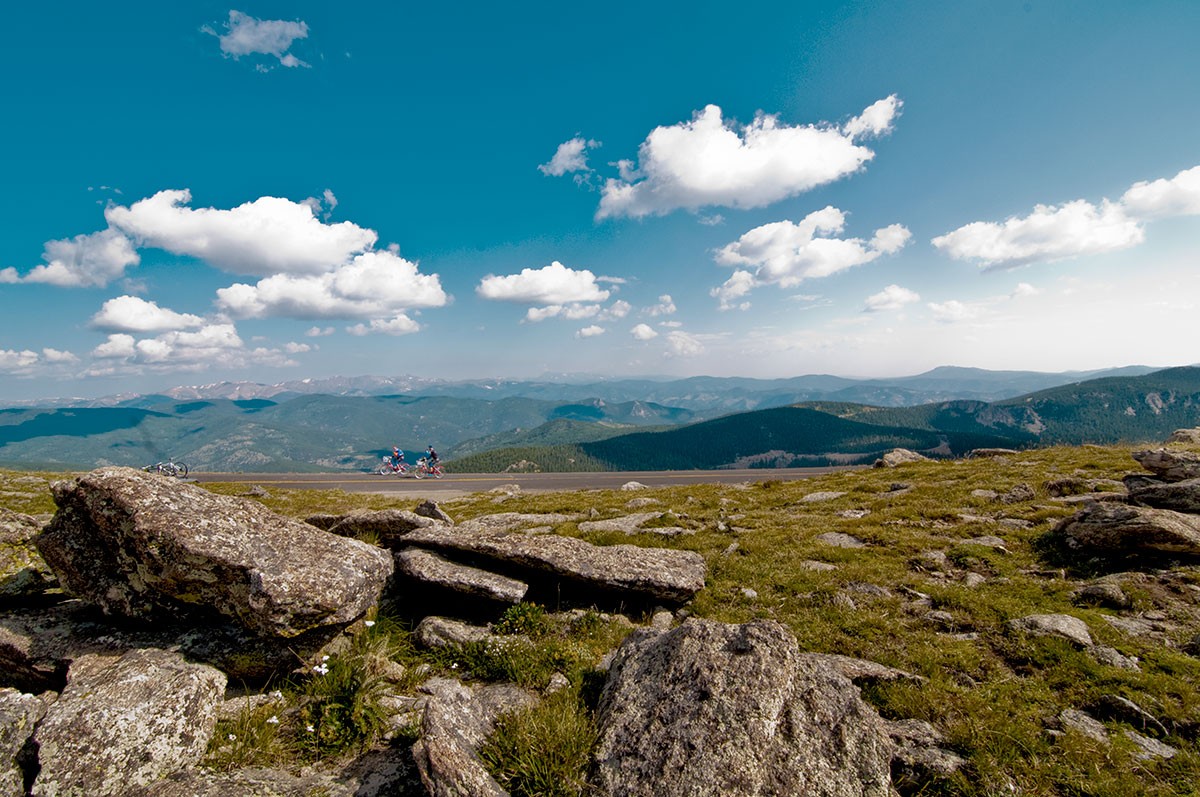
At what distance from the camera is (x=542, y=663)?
30.3 ft

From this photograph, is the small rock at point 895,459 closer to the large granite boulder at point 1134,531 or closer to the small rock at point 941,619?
the large granite boulder at point 1134,531

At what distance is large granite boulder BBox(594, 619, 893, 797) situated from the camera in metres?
6.03

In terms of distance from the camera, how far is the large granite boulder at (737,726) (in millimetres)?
6031

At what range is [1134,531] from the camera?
12.1 metres

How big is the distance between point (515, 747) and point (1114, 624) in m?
12.2

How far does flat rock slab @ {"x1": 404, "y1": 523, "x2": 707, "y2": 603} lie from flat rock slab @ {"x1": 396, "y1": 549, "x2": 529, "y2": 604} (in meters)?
0.50

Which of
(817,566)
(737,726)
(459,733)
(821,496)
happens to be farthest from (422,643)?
(821,496)

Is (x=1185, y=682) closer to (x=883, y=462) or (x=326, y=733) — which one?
(x=326, y=733)

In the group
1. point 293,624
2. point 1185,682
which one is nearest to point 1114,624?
point 1185,682

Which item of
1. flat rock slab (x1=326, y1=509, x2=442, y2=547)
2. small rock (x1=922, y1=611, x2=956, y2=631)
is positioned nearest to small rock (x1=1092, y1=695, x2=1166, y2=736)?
small rock (x1=922, y1=611, x2=956, y2=631)

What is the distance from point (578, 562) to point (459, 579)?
2791mm

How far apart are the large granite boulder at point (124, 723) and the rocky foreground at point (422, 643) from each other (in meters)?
0.02

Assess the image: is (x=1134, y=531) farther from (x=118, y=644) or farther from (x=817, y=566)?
(x=118, y=644)

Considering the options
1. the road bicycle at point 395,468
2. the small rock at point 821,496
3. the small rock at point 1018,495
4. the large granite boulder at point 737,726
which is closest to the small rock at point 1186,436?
the small rock at point 1018,495
